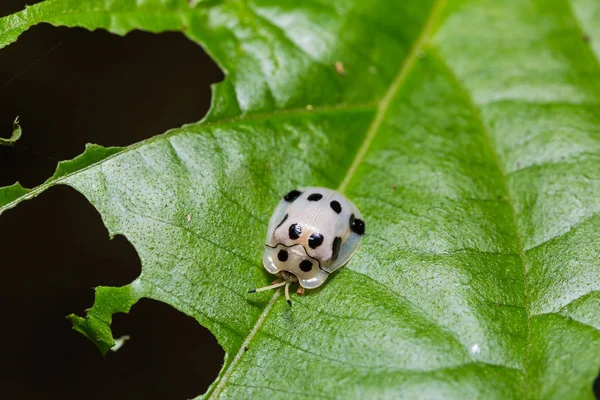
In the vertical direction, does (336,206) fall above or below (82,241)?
above

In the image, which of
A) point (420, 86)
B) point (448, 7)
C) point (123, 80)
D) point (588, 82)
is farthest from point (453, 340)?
point (123, 80)

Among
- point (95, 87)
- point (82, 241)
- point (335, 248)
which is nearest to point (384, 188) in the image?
point (335, 248)

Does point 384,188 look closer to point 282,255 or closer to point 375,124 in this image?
point 375,124

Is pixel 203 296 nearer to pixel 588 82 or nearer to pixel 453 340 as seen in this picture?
pixel 453 340

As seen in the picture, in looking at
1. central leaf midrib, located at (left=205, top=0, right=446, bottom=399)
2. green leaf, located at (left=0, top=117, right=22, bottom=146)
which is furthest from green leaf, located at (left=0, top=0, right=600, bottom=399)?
green leaf, located at (left=0, top=117, right=22, bottom=146)

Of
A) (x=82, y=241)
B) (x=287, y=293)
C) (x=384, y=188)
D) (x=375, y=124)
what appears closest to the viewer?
(x=287, y=293)

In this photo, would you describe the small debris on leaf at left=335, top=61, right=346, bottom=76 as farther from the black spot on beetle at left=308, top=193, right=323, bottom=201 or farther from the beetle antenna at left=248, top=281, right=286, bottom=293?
the beetle antenna at left=248, top=281, right=286, bottom=293
